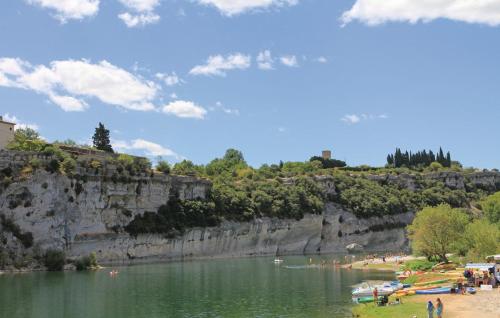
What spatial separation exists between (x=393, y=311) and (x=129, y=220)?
5933 centimetres

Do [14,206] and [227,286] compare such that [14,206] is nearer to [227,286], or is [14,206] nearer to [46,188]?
[46,188]

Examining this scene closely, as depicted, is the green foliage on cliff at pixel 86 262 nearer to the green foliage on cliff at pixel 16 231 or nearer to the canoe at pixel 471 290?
the green foliage on cliff at pixel 16 231

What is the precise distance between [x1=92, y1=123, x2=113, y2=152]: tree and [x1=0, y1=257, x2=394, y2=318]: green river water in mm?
38124

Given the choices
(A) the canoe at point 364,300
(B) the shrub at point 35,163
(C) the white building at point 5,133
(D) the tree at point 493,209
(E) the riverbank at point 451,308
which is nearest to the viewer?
(E) the riverbank at point 451,308

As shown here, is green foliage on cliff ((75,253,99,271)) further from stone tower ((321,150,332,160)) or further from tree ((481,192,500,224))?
stone tower ((321,150,332,160))

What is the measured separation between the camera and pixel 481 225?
57.5 meters

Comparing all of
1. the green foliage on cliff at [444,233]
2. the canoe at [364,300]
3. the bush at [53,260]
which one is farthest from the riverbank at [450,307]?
the bush at [53,260]

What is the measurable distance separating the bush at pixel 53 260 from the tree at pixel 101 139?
33911 mm

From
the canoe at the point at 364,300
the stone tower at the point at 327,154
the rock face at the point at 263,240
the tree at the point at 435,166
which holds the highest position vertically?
the stone tower at the point at 327,154

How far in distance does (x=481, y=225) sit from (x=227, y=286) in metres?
26.8

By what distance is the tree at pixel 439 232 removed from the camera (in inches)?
2406

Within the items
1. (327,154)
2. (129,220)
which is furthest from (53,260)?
(327,154)

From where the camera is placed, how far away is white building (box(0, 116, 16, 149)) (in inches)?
3221

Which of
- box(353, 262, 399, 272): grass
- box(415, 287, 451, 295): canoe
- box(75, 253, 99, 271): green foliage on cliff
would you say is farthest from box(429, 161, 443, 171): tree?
box(415, 287, 451, 295): canoe
